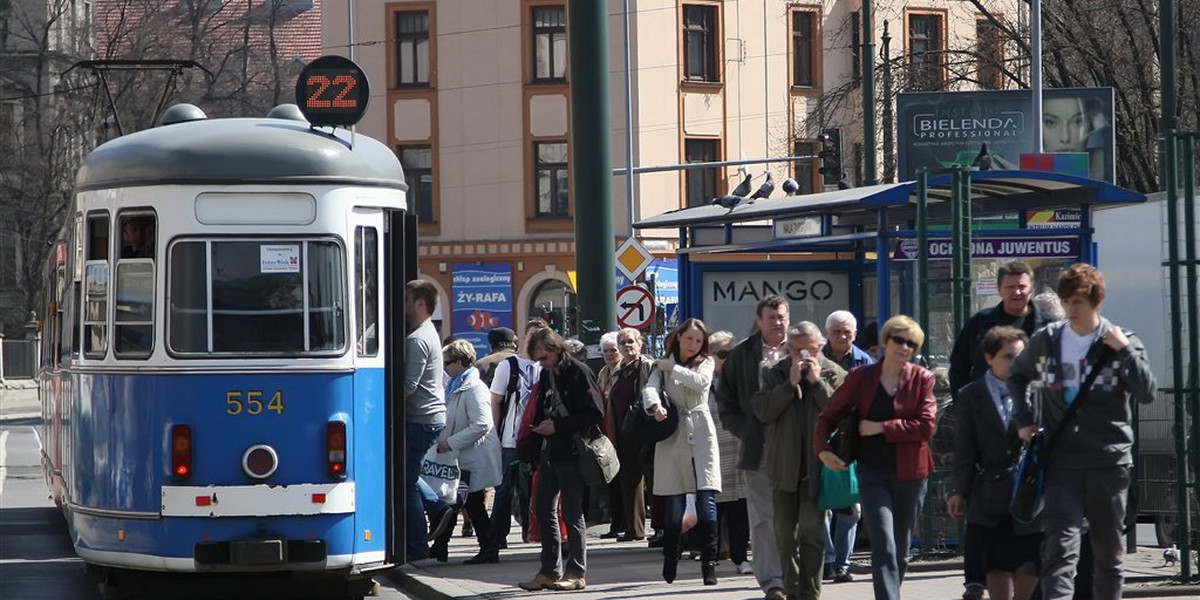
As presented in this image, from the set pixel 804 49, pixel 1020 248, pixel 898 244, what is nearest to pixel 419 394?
pixel 1020 248

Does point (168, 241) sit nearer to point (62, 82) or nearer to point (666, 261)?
point (666, 261)

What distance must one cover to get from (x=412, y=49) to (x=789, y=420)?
1550 inches

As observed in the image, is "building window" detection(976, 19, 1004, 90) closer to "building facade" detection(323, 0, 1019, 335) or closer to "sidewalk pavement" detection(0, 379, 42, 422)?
"building facade" detection(323, 0, 1019, 335)

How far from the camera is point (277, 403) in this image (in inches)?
415

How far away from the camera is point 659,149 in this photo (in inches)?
1832

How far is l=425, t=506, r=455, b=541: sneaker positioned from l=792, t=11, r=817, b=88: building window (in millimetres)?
36049

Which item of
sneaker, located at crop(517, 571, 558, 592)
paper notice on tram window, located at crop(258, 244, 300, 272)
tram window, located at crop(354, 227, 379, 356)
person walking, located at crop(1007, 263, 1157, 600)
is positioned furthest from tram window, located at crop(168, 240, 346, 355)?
person walking, located at crop(1007, 263, 1157, 600)

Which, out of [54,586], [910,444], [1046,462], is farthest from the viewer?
[54,586]

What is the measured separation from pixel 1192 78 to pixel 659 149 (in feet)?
65.9

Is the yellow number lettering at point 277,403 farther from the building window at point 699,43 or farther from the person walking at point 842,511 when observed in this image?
the building window at point 699,43

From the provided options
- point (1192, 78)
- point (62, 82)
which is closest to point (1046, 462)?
point (1192, 78)

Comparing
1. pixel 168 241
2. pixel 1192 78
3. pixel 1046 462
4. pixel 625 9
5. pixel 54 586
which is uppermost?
pixel 625 9

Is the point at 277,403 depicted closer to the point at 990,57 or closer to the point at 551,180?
the point at 990,57

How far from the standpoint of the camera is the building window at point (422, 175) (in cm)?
4819
